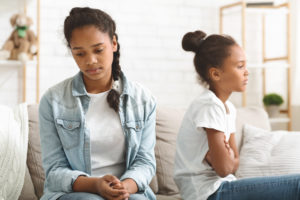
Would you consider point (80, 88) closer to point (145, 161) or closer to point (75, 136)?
point (75, 136)

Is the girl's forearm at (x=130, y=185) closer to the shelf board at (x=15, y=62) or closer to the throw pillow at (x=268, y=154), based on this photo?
the throw pillow at (x=268, y=154)

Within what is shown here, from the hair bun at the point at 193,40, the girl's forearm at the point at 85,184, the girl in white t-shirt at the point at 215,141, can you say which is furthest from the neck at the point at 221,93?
the girl's forearm at the point at 85,184

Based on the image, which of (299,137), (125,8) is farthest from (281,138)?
(125,8)

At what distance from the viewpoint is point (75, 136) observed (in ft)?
5.14

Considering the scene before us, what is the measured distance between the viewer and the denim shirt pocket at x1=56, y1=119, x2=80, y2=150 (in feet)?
5.12

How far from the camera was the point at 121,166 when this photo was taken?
1620mm

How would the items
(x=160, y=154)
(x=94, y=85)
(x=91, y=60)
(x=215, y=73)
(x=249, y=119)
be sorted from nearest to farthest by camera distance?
(x=91, y=60)
(x=94, y=85)
(x=215, y=73)
(x=160, y=154)
(x=249, y=119)

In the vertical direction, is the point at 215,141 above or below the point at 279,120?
above

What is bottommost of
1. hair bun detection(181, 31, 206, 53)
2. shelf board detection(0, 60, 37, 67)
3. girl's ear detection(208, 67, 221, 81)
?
girl's ear detection(208, 67, 221, 81)

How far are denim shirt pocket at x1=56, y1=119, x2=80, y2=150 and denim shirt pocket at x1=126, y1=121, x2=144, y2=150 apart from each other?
0.17 m

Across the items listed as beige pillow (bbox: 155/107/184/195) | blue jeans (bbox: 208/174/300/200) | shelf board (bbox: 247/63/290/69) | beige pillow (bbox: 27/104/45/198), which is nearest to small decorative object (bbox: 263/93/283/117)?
shelf board (bbox: 247/63/290/69)

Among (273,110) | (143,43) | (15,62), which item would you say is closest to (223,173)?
(15,62)

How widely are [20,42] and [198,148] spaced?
147 cm

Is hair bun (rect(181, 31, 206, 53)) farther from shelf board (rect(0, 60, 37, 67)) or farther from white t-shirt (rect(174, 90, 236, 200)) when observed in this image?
shelf board (rect(0, 60, 37, 67))
